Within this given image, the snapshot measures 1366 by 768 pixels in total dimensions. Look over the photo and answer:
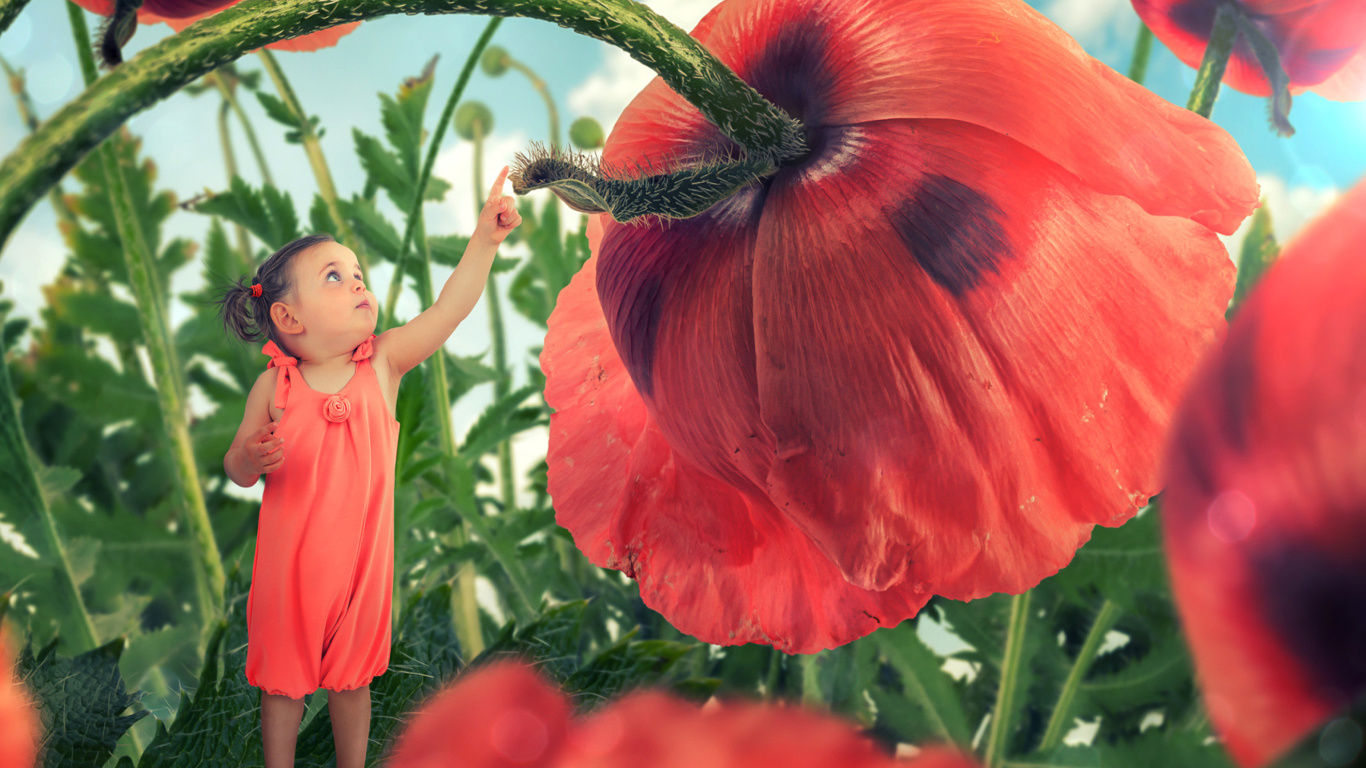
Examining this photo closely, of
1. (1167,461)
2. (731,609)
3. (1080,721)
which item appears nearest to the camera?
(1167,461)

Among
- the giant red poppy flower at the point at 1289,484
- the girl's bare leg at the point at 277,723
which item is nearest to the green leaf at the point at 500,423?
the girl's bare leg at the point at 277,723

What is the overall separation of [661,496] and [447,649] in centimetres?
6

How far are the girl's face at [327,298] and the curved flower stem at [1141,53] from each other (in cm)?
22

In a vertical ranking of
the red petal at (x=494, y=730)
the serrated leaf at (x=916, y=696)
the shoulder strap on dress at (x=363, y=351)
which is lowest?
the serrated leaf at (x=916, y=696)

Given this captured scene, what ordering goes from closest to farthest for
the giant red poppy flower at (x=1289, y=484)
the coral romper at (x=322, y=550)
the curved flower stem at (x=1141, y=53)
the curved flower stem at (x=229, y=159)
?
1. the giant red poppy flower at (x=1289, y=484)
2. the coral romper at (x=322, y=550)
3. the curved flower stem at (x=1141, y=53)
4. the curved flower stem at (x=229, y=159)

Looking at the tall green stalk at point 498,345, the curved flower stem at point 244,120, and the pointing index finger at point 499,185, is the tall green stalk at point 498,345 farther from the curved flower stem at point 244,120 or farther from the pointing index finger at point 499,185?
the pointing index finger at point 499,185

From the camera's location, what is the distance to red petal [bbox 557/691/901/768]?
0.06 meters

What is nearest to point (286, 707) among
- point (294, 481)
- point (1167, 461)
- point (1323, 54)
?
point (294, 481)

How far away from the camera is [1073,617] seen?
13.3 inches

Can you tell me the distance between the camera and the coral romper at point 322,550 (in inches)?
5.9

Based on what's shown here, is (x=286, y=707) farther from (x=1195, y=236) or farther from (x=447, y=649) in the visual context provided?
(x=1195, y=236)

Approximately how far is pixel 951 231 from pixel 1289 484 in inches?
3.9

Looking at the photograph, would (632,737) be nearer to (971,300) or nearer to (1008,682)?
(971,300)

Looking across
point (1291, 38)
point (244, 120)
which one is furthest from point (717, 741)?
point (244, 120)
